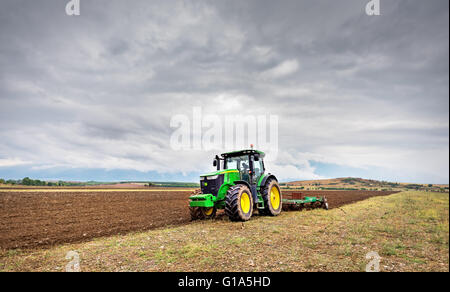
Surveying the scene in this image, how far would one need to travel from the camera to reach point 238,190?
11.1 m

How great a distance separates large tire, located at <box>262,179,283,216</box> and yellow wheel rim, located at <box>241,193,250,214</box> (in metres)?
1.44

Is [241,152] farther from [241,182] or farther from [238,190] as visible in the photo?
[238,190]

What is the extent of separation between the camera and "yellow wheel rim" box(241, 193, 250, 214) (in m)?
11.6

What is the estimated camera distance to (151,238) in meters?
8.59

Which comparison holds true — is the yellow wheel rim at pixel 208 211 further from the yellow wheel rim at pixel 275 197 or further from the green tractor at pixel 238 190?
the yellow wheel rim at pixel 275 197

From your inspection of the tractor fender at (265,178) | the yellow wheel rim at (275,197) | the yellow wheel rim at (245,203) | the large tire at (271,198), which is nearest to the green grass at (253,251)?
the yellow wheel rim at (245,203)

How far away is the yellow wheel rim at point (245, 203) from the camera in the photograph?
11584 millimetres

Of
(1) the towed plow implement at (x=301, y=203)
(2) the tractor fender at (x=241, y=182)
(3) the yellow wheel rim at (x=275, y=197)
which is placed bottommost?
(1) the towed plow implement at (x=301, y=203)

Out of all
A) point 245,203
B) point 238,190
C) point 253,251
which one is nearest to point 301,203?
point 245,203

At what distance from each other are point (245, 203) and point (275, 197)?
10.3 feet
